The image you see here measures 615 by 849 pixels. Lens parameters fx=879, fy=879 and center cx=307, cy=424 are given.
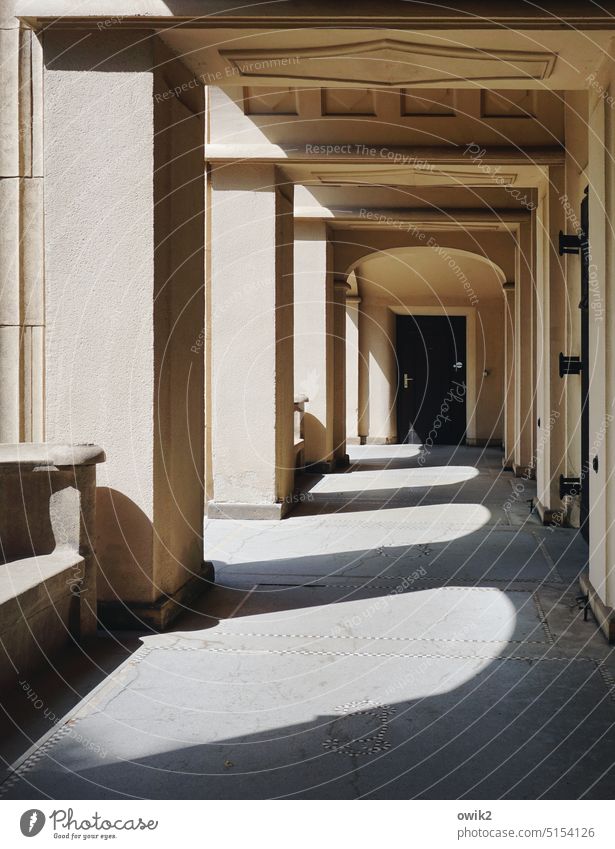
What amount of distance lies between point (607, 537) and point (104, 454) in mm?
2558

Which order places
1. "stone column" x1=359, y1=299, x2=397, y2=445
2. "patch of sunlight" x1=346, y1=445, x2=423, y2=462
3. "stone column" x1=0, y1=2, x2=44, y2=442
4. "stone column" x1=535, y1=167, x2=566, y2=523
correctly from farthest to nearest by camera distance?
"stone column" x1=359, y1=299, x2=397, y2=445 → "patch of sunlight" x1=346, y1=445, x2=423, y2=462 → "stone column" x1=535, y1=167, x2=566, y2=523 → "stone column" x1=0, y1=2, x2=44, y2=442

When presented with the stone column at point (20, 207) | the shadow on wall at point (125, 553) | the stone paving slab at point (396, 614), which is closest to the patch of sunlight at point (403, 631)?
the stone paving slab at point (396, 614)

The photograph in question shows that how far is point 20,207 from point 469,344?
14.5m

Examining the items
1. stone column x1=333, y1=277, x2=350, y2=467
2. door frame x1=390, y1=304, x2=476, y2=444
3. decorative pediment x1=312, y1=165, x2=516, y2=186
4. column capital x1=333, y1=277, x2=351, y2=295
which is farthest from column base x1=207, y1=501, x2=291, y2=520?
door frame x1=390, y1=304, x2=476, y2=444

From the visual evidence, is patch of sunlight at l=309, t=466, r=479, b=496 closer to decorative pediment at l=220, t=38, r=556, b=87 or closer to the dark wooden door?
the dark wooden door

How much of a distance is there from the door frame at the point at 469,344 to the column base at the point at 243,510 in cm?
1063

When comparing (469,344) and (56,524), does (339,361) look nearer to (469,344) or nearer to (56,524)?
(469,344)

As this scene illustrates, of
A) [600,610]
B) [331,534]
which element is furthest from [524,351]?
[600,610]

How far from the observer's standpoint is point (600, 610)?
4496 mm

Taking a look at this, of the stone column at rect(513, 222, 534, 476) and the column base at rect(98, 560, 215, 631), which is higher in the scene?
the stone column at rect(513, 222, 534, 476)

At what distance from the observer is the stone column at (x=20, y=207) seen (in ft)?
15.6

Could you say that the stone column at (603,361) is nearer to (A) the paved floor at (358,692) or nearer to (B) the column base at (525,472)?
(A) the paved floor at (358,692)

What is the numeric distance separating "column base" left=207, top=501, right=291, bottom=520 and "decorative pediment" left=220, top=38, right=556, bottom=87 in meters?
4.23

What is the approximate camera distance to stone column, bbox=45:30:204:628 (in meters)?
4.47
